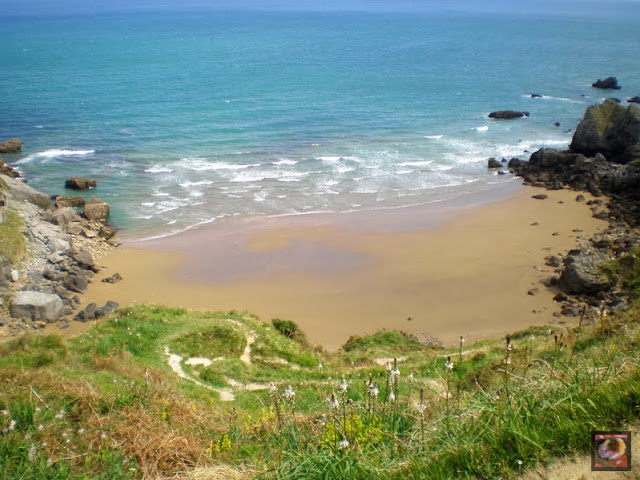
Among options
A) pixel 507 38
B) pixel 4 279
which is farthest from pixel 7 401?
pixel 507 38

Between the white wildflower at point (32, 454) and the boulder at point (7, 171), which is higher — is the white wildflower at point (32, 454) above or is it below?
above

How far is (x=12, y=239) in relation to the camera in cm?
3056

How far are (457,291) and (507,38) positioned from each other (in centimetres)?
12488

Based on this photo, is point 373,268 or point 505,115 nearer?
point 373,268

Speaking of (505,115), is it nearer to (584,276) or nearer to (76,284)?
(584,276)

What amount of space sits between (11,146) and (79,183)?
493 inches

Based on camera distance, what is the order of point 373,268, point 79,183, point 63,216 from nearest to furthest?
point 373,268 < point 63,216 < point 79,183

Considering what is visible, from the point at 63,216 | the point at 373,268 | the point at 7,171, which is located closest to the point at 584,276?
the point at 373,268

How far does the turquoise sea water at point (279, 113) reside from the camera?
4484 centimetres

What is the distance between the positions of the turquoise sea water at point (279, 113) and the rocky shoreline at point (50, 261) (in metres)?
2.74

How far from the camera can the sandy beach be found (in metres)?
27.5

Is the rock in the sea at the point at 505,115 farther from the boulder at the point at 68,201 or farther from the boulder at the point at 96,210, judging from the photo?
the boulder at the point at 68,201

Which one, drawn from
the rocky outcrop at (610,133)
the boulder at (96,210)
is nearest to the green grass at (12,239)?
the boulder at (96,210)

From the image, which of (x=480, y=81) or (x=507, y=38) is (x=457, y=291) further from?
(x=507, y=38)
